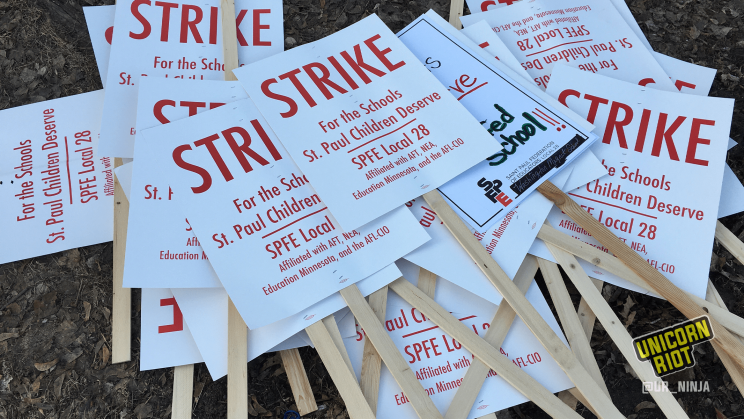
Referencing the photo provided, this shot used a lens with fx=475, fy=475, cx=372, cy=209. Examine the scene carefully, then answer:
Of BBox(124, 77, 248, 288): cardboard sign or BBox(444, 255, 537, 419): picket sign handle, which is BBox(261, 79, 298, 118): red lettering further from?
BBox(444, 255, 537, 419): picket sign handle

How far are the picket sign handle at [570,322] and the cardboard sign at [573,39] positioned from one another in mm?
676

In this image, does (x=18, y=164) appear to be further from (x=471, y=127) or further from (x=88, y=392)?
(x=471, y=127)

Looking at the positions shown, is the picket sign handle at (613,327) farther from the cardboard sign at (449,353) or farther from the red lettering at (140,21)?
the red lettering at (140,21)

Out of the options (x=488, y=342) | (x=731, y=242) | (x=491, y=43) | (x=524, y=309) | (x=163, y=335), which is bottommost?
(x=163, y=335)

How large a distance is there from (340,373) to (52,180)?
1.14 metres

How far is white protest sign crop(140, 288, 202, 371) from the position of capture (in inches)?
53.3

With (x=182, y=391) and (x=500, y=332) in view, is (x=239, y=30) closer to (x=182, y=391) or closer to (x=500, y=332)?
(x=182, y=391)

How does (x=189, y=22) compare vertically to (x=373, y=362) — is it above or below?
above

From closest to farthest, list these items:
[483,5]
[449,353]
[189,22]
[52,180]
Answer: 1. [449,353]
2. [52,180]
3. [189,22]
4. [483,5]

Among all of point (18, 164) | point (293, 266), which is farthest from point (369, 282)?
point (18, 164)

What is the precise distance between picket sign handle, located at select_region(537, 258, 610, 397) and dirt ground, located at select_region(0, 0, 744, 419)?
0.18 metres

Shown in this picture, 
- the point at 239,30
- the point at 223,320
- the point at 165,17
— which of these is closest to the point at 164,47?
the point at 165,17

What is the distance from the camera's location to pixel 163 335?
4.48 feet

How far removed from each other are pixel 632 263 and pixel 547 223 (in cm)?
25
